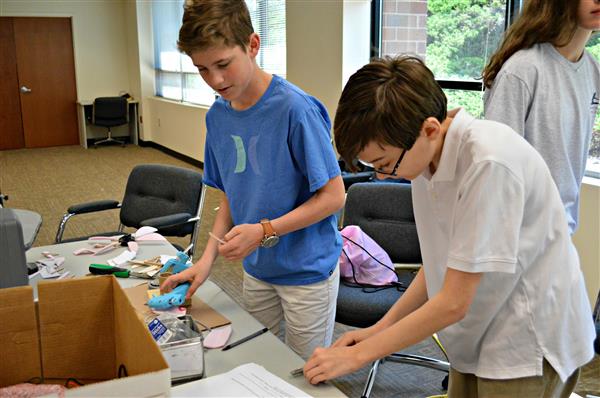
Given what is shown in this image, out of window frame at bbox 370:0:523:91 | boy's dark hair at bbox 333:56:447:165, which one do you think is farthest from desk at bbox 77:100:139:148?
boy's dark hair at bbox 333:56:447:165

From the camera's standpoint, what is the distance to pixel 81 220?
5.21 meters

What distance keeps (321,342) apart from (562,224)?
0.77m

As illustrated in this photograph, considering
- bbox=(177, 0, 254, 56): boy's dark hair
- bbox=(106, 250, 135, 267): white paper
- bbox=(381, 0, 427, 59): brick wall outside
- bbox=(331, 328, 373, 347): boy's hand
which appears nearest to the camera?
bbox=(331, 328, 373, 347): boy's hand

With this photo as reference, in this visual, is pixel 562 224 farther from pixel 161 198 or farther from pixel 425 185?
pixel 161 198

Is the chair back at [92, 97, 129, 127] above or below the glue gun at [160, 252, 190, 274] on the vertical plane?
below

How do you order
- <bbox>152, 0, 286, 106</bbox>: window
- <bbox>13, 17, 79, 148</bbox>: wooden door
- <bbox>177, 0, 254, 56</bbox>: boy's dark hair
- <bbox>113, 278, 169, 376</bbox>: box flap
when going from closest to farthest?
1. <bbox>113, 278, 169, 376</bbox>: box flap
2. <bbox>177, 0, 254, 56</bbox>: boy's dark hair
3. <bbox>152, 0, 286, 106</bbox>: window
4. <bbox>13, 17, 79, 148</bbox>: wooden door

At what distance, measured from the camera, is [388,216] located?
8.31ft

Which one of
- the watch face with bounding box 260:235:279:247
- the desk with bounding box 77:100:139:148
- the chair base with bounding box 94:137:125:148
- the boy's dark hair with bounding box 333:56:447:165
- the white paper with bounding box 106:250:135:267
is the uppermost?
the boy's dark hair with bounding box 333:56:447:165

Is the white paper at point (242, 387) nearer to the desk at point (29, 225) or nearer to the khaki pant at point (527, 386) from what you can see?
the khaki pant at point (527, 386)

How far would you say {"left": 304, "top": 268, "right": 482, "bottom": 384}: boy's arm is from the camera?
3.09 feet

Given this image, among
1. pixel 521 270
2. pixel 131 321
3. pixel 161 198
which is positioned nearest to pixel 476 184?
pixel 521 270

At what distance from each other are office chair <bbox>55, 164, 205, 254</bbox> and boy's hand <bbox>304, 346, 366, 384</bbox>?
180cm

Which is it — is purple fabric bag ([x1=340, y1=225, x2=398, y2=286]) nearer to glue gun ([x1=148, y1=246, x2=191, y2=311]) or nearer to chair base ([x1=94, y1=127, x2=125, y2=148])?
glue gun ([x1=148, y1=246, x2=191, y2=311])

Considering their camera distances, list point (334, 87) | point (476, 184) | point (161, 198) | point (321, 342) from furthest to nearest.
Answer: point (334, 87) → point (161, 198) → point (321, 342) → point (476, 184)
